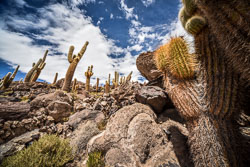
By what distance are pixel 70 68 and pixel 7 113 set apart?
21.7 ft

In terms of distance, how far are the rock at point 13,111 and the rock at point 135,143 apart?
2.88 meters

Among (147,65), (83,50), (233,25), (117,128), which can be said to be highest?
(83,50)

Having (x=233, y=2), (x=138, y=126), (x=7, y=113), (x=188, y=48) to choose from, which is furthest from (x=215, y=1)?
(x=7, y=113)

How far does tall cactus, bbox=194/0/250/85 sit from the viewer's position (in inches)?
35.0

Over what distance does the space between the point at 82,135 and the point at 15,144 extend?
165 cm

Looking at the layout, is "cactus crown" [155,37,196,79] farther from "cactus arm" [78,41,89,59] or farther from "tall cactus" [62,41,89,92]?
"cactus arm" [78,41,89,59]

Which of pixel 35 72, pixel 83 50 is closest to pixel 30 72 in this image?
pixel 35 72

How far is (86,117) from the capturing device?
12.2ft

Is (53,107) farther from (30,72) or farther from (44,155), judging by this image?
(30,72)

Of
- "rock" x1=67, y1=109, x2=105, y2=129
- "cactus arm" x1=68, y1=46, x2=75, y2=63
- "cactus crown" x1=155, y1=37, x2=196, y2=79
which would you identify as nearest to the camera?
"cactus crown" x1=155, y1=37, x2=196, y2=79

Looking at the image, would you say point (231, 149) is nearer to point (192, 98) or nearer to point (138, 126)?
point (192, 98)

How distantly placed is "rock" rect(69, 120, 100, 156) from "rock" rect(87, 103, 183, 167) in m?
0.43

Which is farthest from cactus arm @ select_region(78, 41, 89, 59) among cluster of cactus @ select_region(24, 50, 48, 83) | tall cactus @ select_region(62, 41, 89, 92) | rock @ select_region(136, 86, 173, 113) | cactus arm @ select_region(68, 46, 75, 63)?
rock @ select_region(136, 86, 173, 113)

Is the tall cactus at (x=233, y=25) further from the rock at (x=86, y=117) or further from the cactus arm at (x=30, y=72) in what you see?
the cactus arm at (x=30, y=72)
